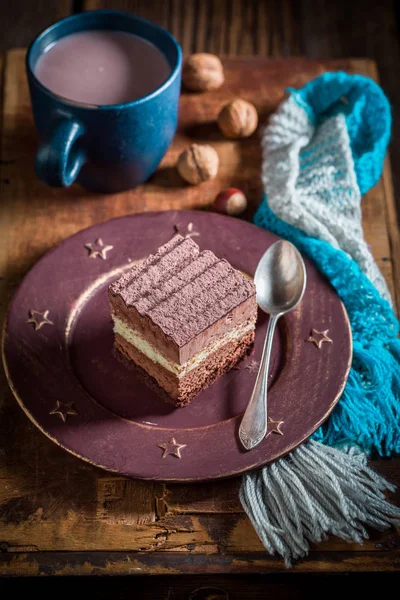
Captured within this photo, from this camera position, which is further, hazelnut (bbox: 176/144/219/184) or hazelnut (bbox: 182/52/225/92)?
hazelnut (bbox: 182/52/225/92)

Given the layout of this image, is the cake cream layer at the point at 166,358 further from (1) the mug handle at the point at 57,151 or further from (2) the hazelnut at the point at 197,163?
(2) the hazelnut at the point at 197,163

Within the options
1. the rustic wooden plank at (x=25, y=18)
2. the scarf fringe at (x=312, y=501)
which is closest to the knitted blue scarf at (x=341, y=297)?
the scarf fringe at (x=312, y=501)

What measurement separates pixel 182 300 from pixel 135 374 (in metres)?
0.20

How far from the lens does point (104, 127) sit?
154 cm

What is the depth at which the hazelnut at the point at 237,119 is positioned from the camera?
1.80 metres

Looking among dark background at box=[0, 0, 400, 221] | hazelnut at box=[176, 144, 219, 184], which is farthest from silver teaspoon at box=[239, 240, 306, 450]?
dark background at box=[0, 0, 400, 221]

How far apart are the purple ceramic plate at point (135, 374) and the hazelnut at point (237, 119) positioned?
0.30 metres

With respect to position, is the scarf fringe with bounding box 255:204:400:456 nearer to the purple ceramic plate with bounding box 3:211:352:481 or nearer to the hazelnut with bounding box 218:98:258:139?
the purple ceramic plate with bounding box 3:211:352:481

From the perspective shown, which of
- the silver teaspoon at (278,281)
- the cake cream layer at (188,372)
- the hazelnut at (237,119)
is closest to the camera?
the cake cream layer at (188,372)

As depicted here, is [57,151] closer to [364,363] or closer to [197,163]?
[197,163]

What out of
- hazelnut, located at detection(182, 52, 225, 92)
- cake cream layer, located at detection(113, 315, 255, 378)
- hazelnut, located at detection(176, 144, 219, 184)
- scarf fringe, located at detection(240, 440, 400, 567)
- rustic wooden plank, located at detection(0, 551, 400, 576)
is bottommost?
rustic wooden plank, located at detection(0, 551, 400, 576)

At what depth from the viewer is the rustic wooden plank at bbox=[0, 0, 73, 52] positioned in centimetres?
221

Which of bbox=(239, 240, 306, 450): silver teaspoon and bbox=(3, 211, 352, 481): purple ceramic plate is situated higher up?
bbox=(239, 240, 306, 450): silver teaspoon

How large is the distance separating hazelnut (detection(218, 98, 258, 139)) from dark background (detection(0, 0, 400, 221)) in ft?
1.18
